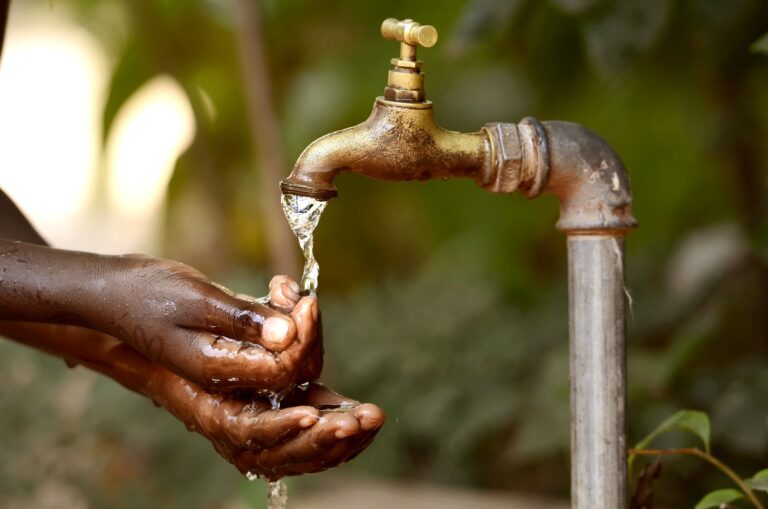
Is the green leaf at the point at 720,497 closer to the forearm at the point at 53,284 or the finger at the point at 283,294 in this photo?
the finger at the point at 283,294

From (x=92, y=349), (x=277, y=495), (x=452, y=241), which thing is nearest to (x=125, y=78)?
(x=452, y=241)

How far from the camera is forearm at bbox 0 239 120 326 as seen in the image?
0.87 metres

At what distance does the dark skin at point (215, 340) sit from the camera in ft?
2.63

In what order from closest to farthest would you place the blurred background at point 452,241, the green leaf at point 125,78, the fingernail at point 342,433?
the fingernail at point 342,433 < the blurred background at point 452,241 < the green leaf at point 125,78

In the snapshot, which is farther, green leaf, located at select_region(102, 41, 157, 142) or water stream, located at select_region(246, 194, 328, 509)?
green leaf, located at select_region(102, 41, 157, 142)

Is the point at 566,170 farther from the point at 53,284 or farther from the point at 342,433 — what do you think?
the point at 53,284

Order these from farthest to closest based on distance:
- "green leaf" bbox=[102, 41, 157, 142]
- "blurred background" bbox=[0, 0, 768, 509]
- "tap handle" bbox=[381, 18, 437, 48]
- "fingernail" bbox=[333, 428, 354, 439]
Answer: "green leaf" bbox=[102, 41, 157, 142] → "blurred background" bbox=[0, 0, 768, 509] → "tap handle" bbox=[381, 18, 437, 48] → "fingernail" bbox=[333, 428, 354, 439]

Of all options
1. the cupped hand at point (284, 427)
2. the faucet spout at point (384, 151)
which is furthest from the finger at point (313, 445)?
the faucet spout at point (384, 151)

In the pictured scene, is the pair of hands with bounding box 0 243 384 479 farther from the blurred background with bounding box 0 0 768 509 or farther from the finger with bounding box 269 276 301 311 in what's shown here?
the blurred background with bounding box 0 0 768 509

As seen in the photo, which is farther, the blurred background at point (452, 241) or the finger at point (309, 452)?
the blurred background at point (452, 241)

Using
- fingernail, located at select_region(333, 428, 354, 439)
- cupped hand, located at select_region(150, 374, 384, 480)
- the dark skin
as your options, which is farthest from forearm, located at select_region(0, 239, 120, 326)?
fingernail, located at select_region(333, 428, 354, 439)

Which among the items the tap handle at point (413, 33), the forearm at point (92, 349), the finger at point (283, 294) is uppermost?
the tap handle at point (413, 33)

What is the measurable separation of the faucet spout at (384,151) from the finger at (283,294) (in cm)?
10

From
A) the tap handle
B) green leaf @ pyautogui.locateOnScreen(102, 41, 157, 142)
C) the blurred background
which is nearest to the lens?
the tap handle
